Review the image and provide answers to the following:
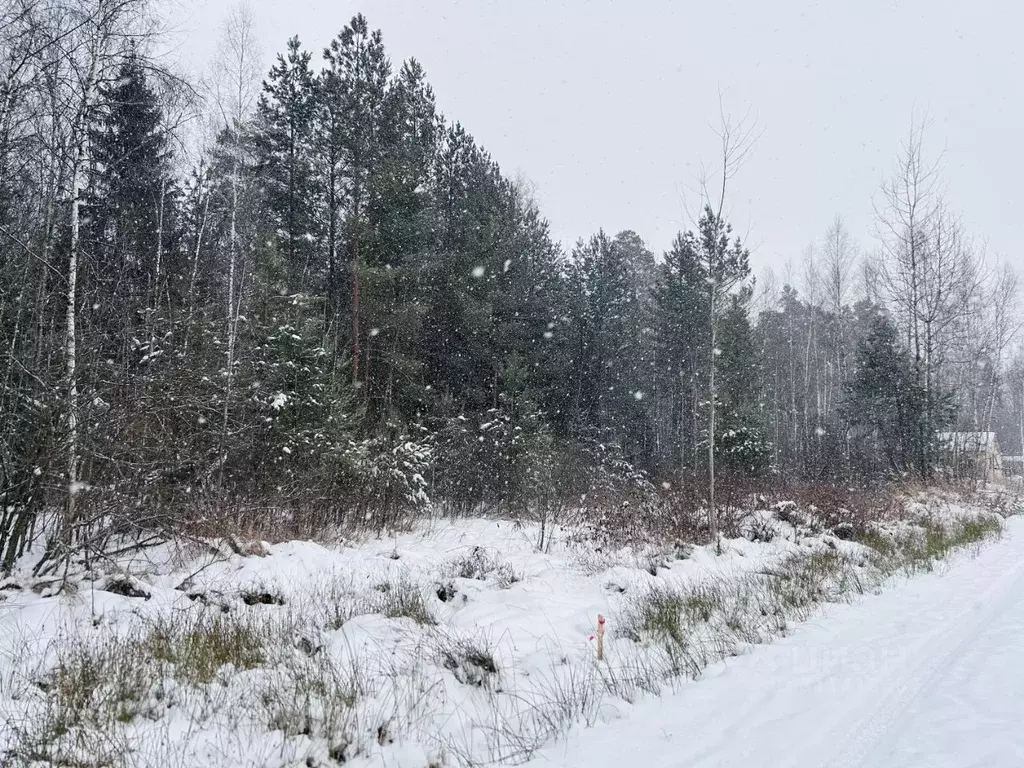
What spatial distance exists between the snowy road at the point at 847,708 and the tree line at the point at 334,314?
20.7 ft

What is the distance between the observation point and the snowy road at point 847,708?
316 cm

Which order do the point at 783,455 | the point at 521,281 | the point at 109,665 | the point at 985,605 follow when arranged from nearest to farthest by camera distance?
1. the point at 109,665
2. the point at 985,605
3. the point at 521,281
4. the point at 783,455

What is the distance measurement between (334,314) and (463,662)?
1245 centimetres

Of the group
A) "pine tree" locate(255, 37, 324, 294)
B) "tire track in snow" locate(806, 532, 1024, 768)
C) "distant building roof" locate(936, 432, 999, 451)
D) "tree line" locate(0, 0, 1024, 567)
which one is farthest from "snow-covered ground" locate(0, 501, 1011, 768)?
"distant building roof" locate(936, 432, 999, 451)

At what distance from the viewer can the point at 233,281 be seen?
13688 millimetres

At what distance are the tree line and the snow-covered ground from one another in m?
2.13

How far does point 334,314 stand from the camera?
15633 millimetres

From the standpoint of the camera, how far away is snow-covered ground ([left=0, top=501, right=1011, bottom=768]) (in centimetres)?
341

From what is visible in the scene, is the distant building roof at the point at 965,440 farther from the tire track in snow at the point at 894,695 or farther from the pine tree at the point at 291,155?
the pine tree at the point at 291,155

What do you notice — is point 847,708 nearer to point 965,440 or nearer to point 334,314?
point 334,314

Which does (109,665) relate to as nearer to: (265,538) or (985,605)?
(265,538)

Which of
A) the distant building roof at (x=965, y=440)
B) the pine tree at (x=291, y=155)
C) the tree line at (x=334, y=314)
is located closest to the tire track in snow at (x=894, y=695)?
the tree line at (x=334, y=314)

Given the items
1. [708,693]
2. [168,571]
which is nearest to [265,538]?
[168,571]

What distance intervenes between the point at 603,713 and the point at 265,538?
21.7ft
